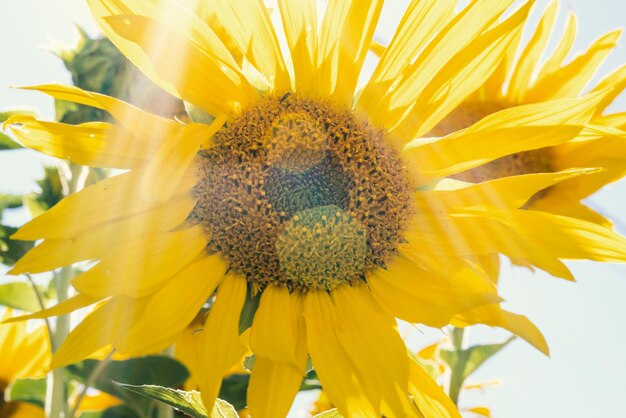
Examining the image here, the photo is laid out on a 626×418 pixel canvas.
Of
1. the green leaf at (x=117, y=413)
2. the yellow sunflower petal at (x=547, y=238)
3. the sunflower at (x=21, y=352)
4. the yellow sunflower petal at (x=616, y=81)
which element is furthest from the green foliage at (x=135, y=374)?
the yellow sunflower petal at (x=616, y=81)

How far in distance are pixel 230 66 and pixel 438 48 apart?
0.90 feet

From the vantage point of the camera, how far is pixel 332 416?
1.01m

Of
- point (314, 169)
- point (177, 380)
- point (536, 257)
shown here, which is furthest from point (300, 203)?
point (177, 380)

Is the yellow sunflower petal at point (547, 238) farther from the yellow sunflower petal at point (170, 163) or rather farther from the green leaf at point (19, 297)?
the green leaf at point (19, 297)

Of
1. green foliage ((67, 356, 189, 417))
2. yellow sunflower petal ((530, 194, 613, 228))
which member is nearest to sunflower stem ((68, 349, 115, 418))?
green foliage ((67, 356, 189, 417))

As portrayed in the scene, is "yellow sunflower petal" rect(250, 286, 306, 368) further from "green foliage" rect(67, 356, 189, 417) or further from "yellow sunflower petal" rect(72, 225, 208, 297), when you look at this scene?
"green foliage" rect(67, 356, 189, 417)

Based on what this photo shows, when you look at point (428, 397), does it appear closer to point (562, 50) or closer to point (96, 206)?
point (96, 206)

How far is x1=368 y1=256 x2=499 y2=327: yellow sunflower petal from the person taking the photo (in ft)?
3.13

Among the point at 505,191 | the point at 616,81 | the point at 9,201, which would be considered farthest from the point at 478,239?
the point at 9,201

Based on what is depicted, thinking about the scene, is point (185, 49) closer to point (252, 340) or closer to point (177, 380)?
point (252, 340)

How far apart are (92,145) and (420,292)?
0.47m

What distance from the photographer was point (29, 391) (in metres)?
1.50

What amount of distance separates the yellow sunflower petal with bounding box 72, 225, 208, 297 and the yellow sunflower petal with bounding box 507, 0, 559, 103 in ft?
2.72

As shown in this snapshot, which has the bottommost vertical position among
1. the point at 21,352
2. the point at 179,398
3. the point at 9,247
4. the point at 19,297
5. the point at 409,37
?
the point at 21,352
